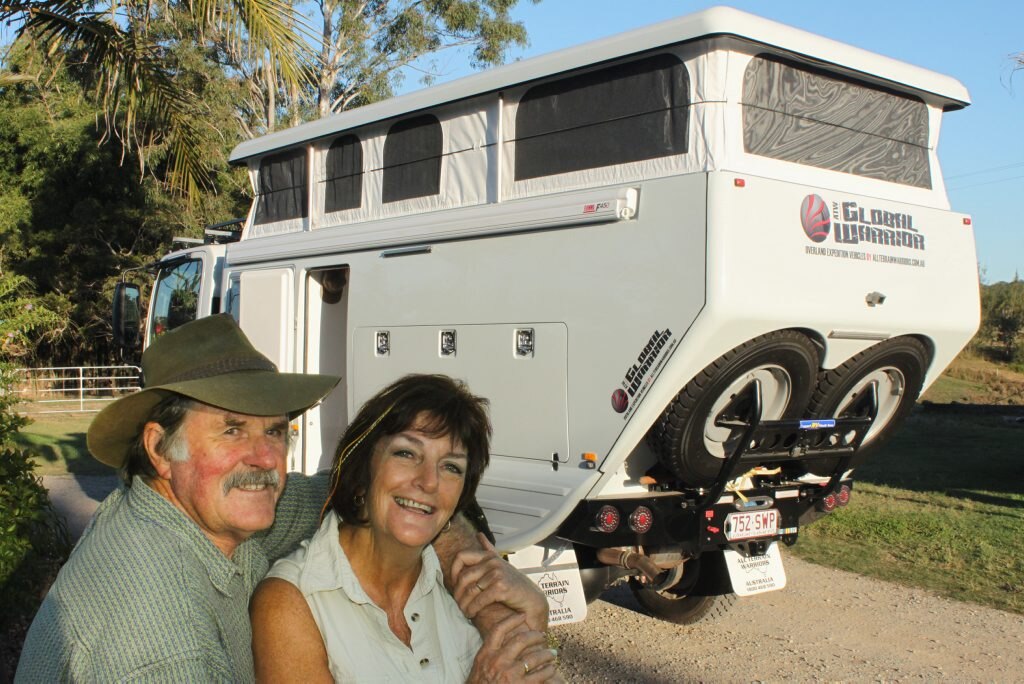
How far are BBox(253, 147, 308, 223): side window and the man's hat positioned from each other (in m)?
5.21

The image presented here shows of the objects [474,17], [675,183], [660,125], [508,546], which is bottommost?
[508,546]

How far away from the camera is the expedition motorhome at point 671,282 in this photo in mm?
4906

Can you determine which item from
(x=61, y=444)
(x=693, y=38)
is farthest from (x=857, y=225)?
(x=61, y=444)

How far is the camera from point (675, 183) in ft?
16.1

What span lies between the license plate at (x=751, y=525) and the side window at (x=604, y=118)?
6.93 ft

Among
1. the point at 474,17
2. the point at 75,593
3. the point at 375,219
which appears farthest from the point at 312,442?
the point at 474,17

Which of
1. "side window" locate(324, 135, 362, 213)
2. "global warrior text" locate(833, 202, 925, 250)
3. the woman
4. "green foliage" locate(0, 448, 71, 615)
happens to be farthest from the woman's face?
"side window" locate(324, 135, 362, 213)

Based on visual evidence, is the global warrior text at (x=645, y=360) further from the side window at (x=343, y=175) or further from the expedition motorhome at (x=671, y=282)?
the side window at (x=343, y=175)

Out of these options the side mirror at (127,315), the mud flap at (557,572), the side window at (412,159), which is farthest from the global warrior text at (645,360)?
the side mirror at (127,315)

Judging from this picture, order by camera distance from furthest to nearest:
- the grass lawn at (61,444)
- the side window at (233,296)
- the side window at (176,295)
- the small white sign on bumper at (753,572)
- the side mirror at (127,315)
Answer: the grass lawn at (61,444), the side mirror at (127,315), the side window at (176,295), the side window at (233,296), the small white sign on bumper at (753,572)

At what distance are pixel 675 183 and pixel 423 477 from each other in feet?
9.15

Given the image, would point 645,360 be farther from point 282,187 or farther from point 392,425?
point 282,187

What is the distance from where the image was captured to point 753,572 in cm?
606

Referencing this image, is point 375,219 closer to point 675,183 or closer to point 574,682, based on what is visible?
point 675,183
